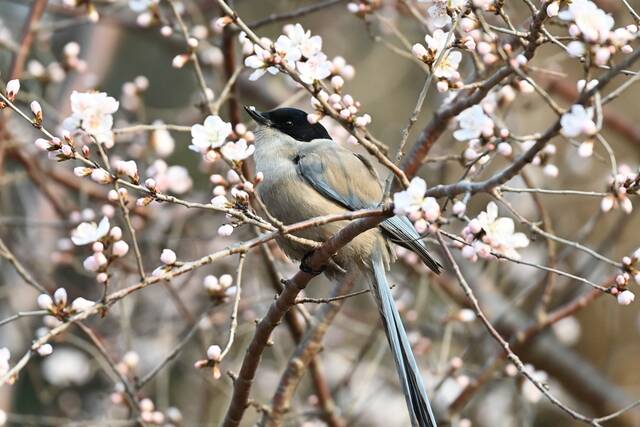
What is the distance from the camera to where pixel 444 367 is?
176 inches

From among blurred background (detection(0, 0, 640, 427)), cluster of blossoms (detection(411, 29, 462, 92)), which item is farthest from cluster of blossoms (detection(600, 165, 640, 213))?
blurred background (detection(0, 0, 640, 427))

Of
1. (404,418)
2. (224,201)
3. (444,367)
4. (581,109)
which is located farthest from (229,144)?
(404,418)

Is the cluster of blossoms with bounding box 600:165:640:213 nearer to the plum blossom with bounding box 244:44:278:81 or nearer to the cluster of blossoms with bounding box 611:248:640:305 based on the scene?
the cluster of blossoms with bounding box 611:248:640:305

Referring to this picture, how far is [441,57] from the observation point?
2.40 meters

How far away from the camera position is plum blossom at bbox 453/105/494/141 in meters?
2.44

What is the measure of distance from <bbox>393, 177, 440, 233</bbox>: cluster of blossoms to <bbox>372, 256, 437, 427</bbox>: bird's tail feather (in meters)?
0.82

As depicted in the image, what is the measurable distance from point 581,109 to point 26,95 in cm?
300

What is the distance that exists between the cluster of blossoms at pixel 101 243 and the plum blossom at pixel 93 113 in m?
0.19

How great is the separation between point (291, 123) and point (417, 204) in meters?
1.92

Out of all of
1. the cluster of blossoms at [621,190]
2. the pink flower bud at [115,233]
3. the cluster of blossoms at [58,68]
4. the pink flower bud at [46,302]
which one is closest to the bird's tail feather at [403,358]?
the cluster of blossoms at [621,190]

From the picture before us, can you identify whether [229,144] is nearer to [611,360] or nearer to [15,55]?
[15,55]

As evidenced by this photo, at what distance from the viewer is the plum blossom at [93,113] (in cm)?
251

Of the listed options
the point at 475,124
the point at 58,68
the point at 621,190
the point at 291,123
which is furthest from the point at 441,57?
the point at 58,68

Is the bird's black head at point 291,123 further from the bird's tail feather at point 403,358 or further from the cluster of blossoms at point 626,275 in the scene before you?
the cluster of blossoms at point 626,275
